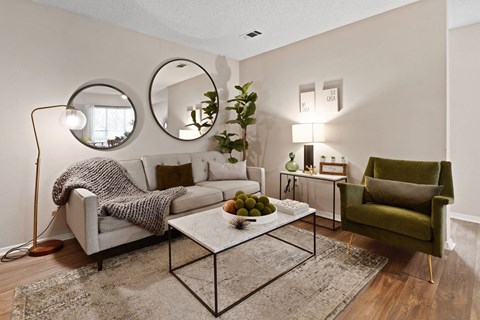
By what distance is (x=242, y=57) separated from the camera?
432 centimetres

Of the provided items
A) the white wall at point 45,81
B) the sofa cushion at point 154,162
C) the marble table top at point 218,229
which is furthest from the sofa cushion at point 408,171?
the white wall at point 45,81

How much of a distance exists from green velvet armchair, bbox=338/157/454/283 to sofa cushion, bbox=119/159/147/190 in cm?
225

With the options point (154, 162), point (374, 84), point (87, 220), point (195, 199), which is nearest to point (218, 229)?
point (195, 199)

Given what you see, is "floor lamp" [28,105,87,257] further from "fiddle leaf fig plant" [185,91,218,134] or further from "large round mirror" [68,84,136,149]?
"fiddle leaf fig plant" [185,91,218,134]

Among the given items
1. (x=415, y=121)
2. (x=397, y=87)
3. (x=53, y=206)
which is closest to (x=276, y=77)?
(x=397, y=87)

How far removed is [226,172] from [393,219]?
6.98ft

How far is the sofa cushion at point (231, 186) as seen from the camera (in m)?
3.06

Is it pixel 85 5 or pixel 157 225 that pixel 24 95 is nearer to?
pixel 85 5

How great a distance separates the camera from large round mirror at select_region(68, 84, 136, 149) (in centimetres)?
285

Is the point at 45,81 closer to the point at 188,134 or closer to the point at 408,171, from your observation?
the point at 188,134

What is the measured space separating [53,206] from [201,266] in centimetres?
188

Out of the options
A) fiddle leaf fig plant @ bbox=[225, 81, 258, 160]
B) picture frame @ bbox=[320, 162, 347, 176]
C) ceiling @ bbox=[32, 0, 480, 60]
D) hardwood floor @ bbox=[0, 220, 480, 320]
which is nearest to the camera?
hardwood floor @ bbox=[0, 220, 480, 320]

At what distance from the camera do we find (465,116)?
3117 millimetres

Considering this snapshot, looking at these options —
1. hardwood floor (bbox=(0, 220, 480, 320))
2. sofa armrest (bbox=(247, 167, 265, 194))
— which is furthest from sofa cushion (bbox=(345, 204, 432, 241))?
sofa armrest (bbox=(247, 167, 265, 194))
